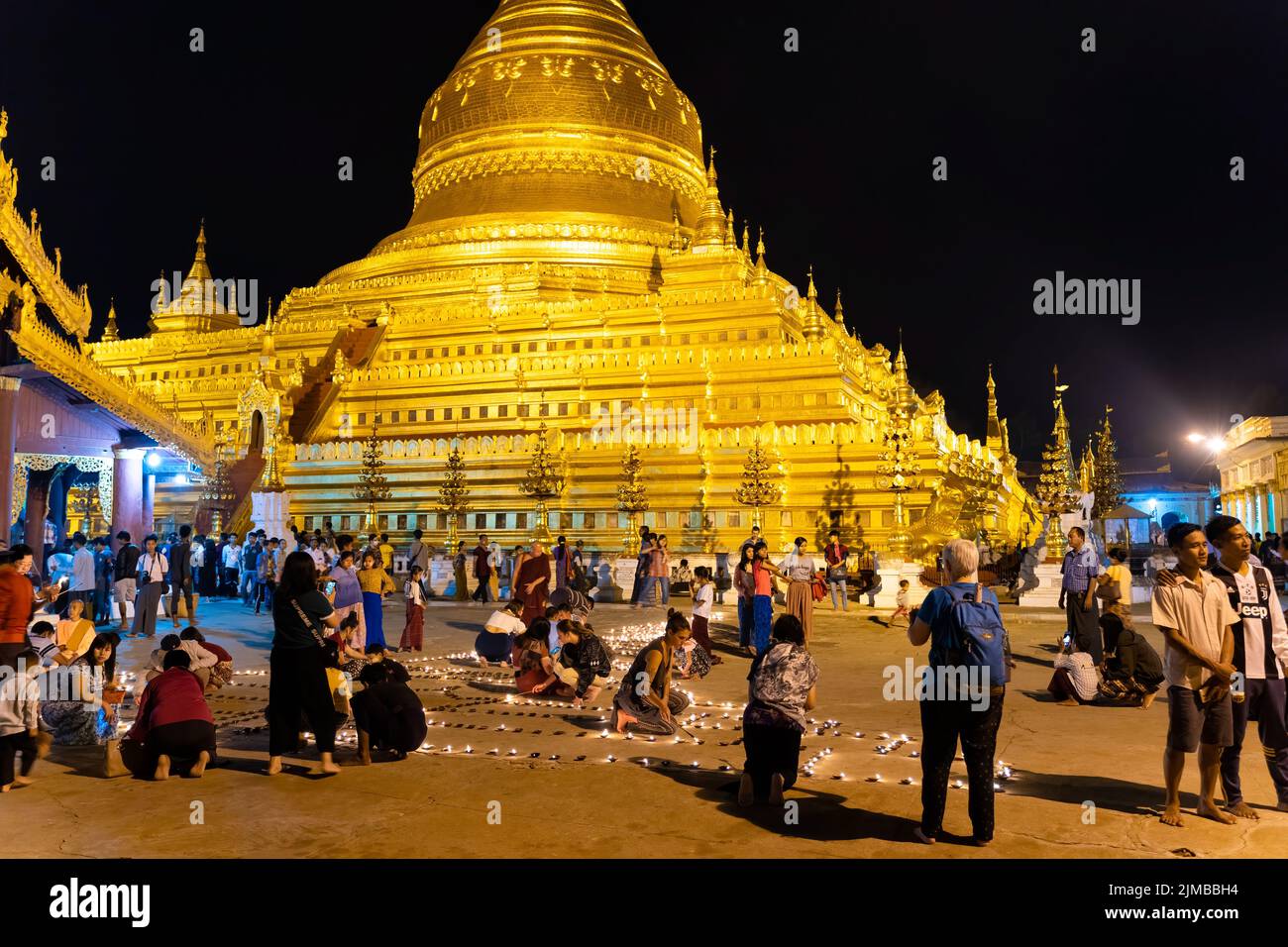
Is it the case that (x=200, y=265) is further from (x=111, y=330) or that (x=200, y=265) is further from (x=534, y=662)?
(x=534, y=662)

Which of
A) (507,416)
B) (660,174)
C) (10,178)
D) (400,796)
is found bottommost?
(400,796)

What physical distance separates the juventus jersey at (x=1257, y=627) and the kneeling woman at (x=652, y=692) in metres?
4.22

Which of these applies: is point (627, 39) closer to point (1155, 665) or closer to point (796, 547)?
A: point (796, 547)

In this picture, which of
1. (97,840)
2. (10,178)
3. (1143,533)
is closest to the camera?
(97,840)

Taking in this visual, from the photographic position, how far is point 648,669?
8992mm

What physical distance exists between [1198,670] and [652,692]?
4348 millimetres

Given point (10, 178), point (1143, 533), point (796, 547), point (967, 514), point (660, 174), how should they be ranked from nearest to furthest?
1. point (796, 547)
2. point (10, 178)
3. point (967, 514)
4. point (660, 174)
5. point (1143, 533)

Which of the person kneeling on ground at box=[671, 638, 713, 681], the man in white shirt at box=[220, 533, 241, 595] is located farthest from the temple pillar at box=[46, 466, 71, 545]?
the person kneeling on ground at box=[671, 638, 713, 681]

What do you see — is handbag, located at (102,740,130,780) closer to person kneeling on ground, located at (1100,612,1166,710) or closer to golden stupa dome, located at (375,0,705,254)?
person kneeling on ground, located at (1100,612,1166,710)

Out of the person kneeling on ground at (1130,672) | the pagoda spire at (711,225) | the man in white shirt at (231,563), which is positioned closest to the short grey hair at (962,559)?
the person kneeling on ground at (1130,672)

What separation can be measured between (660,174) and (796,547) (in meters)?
31.4

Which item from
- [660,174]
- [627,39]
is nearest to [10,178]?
[660,174]

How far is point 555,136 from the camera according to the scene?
41.8m

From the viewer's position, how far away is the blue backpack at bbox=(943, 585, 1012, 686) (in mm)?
5820
